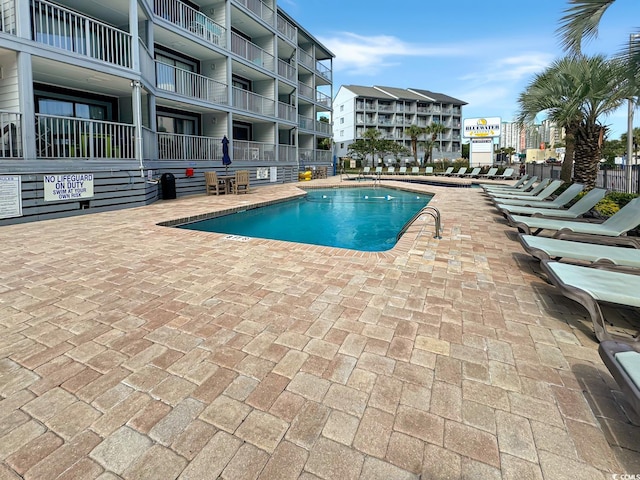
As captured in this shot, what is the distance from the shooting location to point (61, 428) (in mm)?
1966

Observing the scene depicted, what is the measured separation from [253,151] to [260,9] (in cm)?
793

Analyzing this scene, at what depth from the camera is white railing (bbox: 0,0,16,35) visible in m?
8.24

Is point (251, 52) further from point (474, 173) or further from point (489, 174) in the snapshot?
point (474, 173)

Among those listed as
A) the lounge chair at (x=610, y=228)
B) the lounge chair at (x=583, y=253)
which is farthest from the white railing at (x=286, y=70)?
the lounge chair at (x=583, y=253)

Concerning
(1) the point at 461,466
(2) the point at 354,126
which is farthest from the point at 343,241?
(2) the point at 354,126

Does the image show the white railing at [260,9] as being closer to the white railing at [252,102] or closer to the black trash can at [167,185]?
the white railing at [252,102]

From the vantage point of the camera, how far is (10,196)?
26.4ft

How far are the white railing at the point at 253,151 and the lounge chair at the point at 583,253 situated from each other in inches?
608

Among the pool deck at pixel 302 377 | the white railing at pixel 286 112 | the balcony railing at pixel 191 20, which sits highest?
the balcony railing at pixel 191 20

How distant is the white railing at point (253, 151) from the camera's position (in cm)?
1825

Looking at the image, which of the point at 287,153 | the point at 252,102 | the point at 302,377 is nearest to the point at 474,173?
the point at 287,153

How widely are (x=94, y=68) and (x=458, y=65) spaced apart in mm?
18984

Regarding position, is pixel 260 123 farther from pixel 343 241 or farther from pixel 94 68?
pixel 343 241

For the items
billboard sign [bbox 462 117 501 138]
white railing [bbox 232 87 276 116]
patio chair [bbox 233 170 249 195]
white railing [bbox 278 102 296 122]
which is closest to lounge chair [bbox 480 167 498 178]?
white railing [bbox 278 102 296 122]
